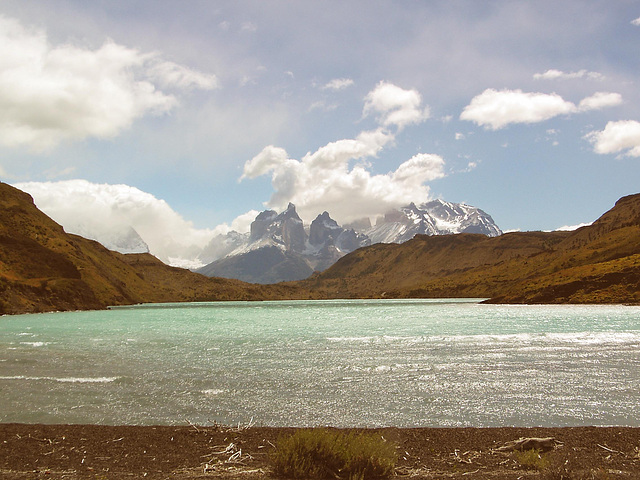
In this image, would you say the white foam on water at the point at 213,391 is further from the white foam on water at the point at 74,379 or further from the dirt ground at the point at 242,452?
the white foam on water at the point at 74,379

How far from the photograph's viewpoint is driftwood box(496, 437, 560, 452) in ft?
49.6

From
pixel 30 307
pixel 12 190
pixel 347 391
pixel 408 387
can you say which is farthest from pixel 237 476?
pixel 12 190

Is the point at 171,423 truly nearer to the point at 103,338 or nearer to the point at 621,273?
the point at 103,338

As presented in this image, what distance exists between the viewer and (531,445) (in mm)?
15297

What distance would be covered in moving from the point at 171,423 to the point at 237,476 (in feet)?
28.7

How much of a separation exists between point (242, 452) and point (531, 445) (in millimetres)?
10143

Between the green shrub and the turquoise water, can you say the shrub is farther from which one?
the turquoise water

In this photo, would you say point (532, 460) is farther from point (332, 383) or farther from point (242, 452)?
point (332, 383)

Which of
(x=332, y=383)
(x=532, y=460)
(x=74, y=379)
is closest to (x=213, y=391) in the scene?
(x=332, y=383)

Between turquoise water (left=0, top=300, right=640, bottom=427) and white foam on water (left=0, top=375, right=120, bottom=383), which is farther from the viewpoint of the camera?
white foam on water (left=0, top=375, right=120, bottom=383)

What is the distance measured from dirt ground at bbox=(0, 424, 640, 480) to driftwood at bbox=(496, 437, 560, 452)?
25cm

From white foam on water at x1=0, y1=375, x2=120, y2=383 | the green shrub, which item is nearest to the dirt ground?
the green shrub

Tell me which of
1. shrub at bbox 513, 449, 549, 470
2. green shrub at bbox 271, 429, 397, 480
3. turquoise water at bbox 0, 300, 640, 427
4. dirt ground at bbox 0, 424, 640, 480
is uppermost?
green shrub at bbox 271, 429, 397, 480

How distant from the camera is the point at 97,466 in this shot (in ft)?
47.4
